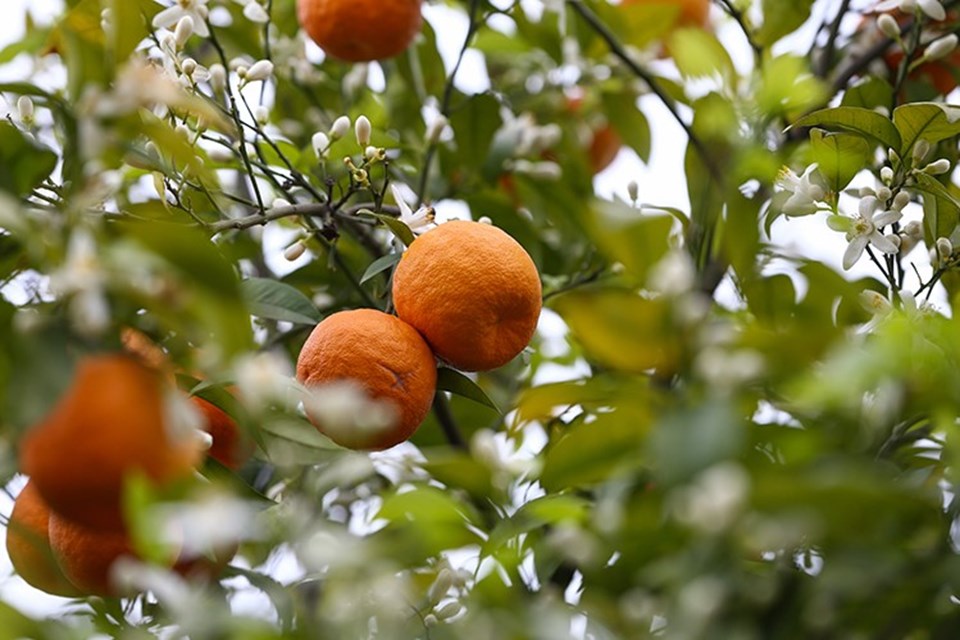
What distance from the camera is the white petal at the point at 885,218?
1168 mm

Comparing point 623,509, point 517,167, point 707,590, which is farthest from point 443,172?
point 707,590

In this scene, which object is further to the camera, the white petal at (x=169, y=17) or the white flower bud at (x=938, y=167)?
the white petal at (x=169, y=17)

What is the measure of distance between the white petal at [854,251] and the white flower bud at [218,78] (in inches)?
24.9

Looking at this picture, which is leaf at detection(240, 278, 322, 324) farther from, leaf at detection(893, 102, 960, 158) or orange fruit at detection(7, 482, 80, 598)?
leaf at detection(893, 102, 960, 158)

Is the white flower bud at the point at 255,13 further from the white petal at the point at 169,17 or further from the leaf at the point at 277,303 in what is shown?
the leaf at the point at 277,303

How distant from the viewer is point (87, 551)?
1.01 metres

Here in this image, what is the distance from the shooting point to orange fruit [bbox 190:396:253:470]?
116cm

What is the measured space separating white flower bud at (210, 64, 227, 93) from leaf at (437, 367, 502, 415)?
Result: 418 mm

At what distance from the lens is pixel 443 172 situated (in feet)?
5.74

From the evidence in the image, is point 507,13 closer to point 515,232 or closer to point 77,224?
point 515,232

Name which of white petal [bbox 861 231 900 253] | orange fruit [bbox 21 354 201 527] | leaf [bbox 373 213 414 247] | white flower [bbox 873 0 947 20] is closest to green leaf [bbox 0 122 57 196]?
orange fruit [bbox 21 354 201 527]

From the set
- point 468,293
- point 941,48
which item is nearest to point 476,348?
point 468,293

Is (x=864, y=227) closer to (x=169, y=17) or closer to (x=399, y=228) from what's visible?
(x=399, y=228)

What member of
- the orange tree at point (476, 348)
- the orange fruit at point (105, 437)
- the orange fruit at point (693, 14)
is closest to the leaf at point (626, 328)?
the orange tree at point (476, 348)
